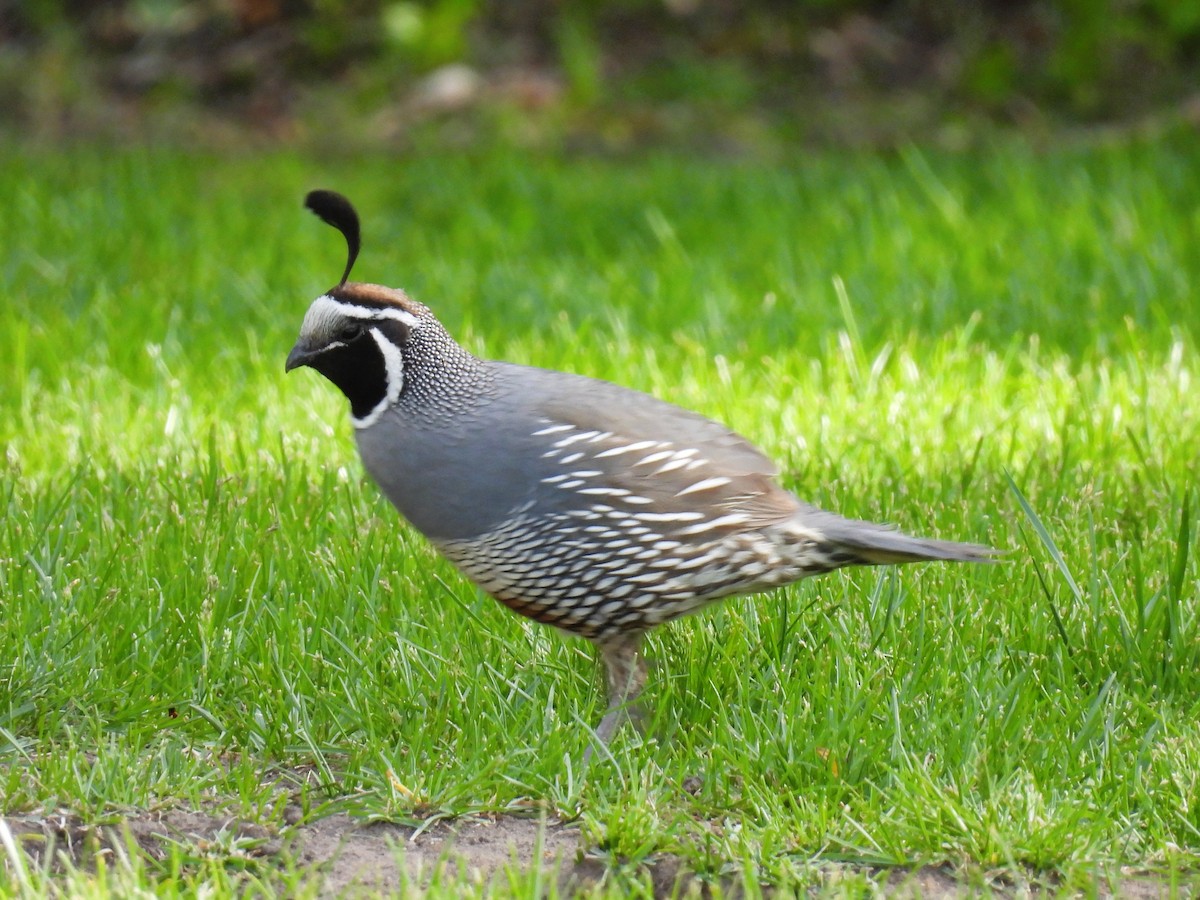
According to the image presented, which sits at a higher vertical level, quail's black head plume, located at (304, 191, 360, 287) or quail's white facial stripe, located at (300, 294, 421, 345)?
quail's black head plume, located at (304, 191, 360, 287)

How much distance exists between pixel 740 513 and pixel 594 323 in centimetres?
249

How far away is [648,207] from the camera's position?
6855mm

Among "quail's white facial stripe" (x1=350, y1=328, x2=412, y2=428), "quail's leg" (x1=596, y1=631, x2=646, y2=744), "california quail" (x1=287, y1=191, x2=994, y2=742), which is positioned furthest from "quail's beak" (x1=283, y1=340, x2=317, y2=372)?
"quail's leg" (x1=596, y1=631, x2=646, y2=744)

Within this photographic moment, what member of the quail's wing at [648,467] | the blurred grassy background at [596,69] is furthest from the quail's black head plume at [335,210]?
the blurred grassy background at [596,69]

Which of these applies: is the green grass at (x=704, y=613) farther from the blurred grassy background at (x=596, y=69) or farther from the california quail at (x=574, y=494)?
the blurred grassy background at (x=596, y=69)

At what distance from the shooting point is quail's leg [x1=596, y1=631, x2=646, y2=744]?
3.12m

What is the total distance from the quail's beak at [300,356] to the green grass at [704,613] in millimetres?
561

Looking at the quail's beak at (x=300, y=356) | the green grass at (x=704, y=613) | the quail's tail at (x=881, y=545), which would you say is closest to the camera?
the green grass at (x=704, y=613)

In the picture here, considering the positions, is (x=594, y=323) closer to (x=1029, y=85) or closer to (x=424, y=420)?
(x=424, y=420)

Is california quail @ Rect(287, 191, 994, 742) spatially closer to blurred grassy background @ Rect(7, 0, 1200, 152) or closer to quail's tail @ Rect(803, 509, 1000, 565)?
quail's tail @ Rect(803, 509, 1000, 565)

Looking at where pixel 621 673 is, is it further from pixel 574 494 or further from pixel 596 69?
pixel 596 69

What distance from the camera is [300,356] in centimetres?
326

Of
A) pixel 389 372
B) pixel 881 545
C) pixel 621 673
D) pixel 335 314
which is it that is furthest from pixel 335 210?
pixel 881 545

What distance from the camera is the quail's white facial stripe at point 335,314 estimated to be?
3.25 m
